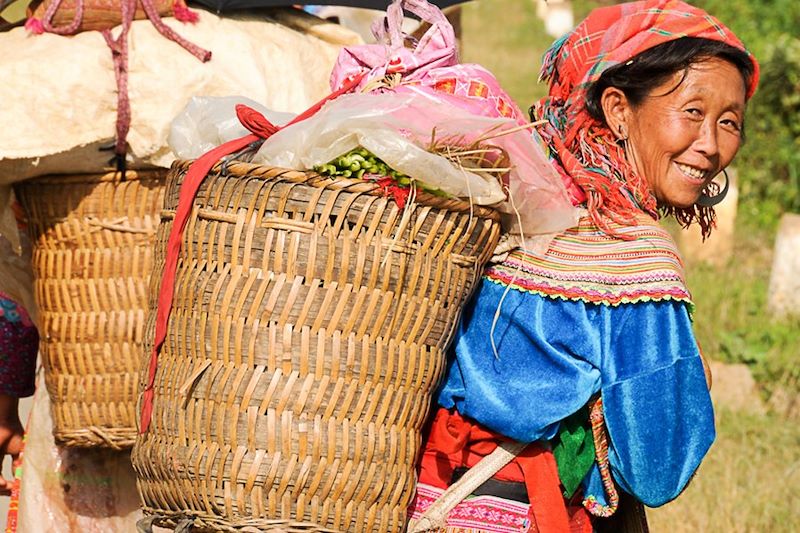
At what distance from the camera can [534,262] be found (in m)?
2.45

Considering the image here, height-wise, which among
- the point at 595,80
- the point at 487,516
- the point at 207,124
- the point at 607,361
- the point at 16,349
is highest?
the point at 595,80

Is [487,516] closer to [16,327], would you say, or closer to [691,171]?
[691,171]

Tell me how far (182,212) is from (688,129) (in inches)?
44.4

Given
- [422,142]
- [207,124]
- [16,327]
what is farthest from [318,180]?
[16,327]

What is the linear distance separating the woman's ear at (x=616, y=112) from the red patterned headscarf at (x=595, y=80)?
0.08ft

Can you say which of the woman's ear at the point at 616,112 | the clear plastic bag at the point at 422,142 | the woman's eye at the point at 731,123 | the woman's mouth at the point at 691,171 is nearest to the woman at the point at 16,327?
the clear plastic bag at the point at 422,142

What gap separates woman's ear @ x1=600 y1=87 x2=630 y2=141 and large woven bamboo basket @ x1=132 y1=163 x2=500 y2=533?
570 mm

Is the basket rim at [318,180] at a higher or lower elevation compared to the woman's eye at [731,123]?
higher

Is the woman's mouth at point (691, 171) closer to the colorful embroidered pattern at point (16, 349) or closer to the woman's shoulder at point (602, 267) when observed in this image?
the woman's shoulder at point (602, 267)

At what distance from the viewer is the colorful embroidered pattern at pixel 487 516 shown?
8.13 ft

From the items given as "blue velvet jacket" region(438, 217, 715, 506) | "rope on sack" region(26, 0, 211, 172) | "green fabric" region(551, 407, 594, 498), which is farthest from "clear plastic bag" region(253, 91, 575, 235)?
"rope on sack" region(26, 0, 211, 172)

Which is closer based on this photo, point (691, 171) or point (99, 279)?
point (691, 171)

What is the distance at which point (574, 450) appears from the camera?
2.47 m

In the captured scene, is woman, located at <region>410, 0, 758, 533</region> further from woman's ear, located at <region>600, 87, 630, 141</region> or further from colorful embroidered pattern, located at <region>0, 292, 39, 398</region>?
colorful embroidered pattern, located at <region>0, 292, 39, 398</region>
